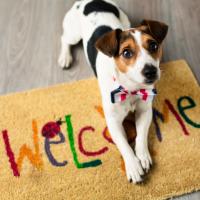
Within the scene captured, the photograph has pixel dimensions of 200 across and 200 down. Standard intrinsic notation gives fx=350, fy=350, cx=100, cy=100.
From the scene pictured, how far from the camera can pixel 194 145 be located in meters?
1.84

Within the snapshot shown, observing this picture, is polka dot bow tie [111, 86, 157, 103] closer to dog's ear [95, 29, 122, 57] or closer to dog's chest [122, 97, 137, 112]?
dog's chest [122, 97, 137, 112]

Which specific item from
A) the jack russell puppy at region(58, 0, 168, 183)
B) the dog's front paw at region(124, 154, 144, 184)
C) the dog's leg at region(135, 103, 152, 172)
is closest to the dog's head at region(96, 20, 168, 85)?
the jack russell puppy at region(58, 0, 168, 183)

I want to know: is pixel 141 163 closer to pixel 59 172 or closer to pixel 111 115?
pixel 111 115

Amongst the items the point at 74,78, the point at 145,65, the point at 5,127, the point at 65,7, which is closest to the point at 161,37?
the point at 145,65

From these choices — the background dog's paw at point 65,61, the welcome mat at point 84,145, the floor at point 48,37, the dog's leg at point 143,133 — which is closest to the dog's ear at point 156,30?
the dog's leg at point 143,133

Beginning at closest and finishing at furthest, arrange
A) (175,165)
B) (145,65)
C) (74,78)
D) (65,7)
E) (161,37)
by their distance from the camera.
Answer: (145,65) < (161,37) < (175,165) < (74,78) < (65,7)

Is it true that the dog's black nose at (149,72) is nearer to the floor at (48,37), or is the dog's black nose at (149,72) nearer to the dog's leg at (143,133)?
the dog's leg at (143,133)

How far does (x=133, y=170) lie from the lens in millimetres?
1690

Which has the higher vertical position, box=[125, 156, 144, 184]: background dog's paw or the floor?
the floor

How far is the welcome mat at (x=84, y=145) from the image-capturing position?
1705 millimetres

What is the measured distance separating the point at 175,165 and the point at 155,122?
0.29m

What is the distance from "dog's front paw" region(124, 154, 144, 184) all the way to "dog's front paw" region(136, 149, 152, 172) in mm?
25

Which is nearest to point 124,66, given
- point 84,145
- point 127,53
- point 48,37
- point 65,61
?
point 127,53

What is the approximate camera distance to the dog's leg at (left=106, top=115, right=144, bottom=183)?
1.69 meters
